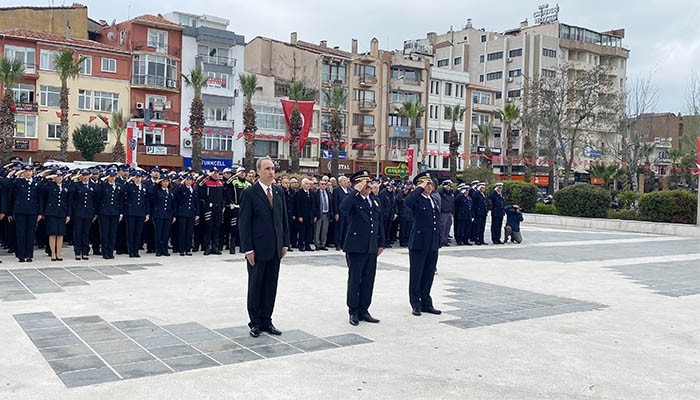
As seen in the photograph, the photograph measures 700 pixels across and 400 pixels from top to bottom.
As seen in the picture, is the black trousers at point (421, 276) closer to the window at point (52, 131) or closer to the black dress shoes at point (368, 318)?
the black dress shoes at point (368, 318)

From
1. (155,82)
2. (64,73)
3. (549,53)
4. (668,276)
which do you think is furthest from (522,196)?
(549,53)

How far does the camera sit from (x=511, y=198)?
33.1m

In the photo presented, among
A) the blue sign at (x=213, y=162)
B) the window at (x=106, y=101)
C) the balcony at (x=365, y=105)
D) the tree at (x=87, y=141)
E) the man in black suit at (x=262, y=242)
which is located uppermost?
the balcony at (x=365, y=105)

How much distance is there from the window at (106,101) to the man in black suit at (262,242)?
44.1m

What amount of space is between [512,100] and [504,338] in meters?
70.9

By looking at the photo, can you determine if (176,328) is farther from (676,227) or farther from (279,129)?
(279,129)

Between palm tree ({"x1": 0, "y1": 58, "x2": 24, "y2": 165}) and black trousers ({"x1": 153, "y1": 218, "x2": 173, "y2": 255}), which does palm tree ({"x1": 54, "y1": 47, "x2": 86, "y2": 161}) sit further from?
black trousers ({"x1": 153, "y1": 218, "x2": 173, "y2": 255})

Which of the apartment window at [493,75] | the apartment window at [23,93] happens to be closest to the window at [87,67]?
the apartment window at [23,93]

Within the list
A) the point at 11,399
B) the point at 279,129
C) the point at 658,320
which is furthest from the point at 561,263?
the point at 279,129

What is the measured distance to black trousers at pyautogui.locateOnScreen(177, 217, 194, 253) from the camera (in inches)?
585

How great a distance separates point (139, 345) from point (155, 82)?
4567 centimetres

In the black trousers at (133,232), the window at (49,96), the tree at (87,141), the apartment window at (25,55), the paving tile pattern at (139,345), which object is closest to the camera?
the paving tile pattern at (139,345)

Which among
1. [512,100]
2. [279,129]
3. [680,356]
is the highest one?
[512,100]

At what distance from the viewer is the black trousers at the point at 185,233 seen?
Answer: 14.9 metres
